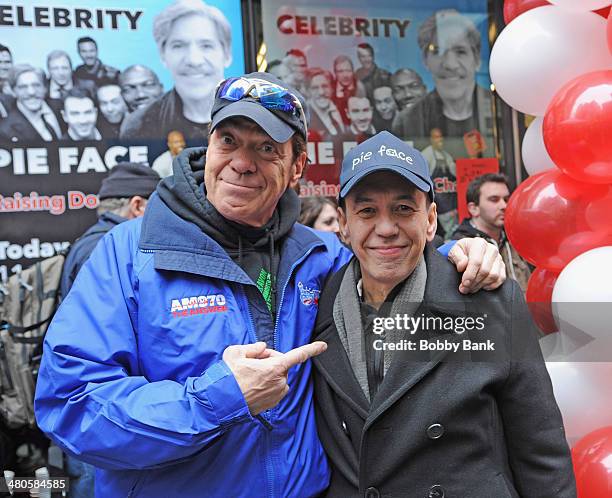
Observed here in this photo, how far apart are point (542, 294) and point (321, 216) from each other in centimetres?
207

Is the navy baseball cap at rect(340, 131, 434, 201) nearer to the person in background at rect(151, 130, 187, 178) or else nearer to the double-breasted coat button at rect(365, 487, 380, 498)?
the double-breasted coat button at rect(365, 487, 380, 498)

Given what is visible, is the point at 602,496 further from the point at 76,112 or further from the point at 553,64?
the point at 76,112

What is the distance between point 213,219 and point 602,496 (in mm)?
1663

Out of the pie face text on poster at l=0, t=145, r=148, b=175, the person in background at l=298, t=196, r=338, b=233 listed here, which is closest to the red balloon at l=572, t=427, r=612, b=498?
the person in background at l=298, t=196, r=338, b=233

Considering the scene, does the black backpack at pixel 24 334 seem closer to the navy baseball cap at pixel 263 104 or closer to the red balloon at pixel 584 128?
the navy baseball cap at pixel 263 104

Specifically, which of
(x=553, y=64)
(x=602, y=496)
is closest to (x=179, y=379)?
(x=602, y=496)

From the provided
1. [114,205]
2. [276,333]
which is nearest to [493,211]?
[114,205]

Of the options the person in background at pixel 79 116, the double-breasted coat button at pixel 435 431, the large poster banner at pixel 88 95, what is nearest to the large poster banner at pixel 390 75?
the large poster banner at pixel 88 95

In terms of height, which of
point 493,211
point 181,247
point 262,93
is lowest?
point 181,247

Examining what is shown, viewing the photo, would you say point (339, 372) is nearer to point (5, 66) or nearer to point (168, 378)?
point (168, 378)

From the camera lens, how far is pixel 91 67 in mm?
4672

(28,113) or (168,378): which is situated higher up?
(28,113)

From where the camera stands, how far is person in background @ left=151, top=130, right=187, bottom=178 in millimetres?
4879

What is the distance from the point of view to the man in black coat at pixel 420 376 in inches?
68.0
